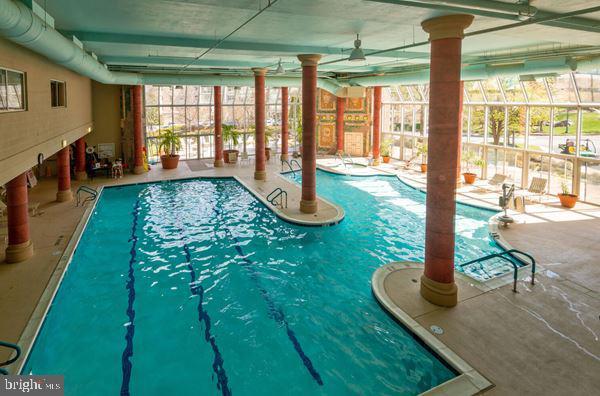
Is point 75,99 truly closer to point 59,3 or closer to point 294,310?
point 59,3

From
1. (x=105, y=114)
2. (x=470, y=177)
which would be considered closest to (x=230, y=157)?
(x=105, y=114)

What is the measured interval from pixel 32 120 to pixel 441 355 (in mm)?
8691

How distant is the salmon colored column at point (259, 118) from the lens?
766 inches

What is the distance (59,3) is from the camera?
7.55 m

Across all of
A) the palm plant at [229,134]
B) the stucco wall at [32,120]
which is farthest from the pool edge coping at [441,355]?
the palm plant at [229,134]

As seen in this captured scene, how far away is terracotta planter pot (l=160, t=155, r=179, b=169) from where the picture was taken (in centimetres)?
2361

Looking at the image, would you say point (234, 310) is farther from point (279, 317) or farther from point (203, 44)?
point (203, 44)

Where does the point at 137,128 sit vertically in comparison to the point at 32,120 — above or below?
above

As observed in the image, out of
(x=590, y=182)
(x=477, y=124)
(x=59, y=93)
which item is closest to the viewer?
(x=59, y=93)

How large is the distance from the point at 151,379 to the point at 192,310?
2110mm

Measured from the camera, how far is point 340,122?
28422mm

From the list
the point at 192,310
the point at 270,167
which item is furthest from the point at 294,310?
the point at 270,167

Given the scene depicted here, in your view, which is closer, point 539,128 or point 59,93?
point 59,93

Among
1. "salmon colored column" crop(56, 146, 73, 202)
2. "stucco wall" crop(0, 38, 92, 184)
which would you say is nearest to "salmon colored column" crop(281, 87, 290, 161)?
"salmon colored column" crop(56, 146, 73, 202)
